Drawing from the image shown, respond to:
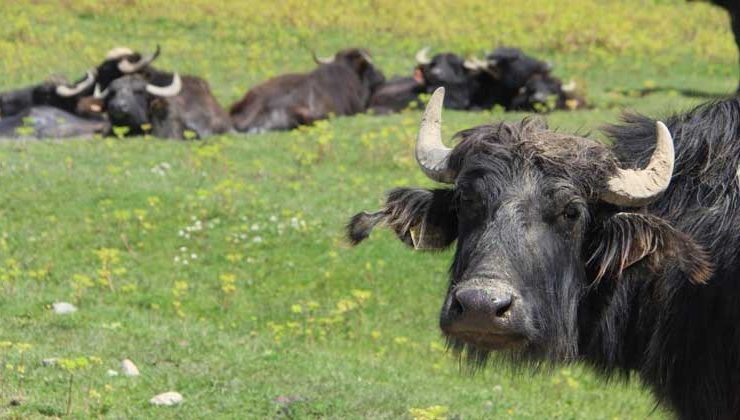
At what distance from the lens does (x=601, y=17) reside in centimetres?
2834

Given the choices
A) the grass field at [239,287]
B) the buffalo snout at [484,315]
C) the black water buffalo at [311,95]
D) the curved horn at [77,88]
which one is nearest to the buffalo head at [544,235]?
the buffalo snout at [484,315]

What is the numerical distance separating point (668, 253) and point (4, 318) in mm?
Result: 5358

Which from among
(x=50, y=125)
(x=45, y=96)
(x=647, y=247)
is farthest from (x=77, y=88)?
(x=647, y=247)

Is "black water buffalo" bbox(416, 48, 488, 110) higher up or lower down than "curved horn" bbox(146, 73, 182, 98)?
lower down

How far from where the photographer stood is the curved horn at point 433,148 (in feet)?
19.0

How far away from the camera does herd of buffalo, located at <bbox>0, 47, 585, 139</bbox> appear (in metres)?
17.2

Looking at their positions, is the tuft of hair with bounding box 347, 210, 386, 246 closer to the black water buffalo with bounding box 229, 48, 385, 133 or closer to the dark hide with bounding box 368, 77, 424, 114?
the black water buffalo with bounding box 229, 48, 385, 133

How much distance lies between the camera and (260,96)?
60.1 feet

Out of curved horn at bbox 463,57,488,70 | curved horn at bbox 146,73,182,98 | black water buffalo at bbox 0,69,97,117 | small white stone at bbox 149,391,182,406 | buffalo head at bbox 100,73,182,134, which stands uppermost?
small white stone at bbox 149,391,182,406

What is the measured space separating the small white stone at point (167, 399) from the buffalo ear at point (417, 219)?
6.11ft

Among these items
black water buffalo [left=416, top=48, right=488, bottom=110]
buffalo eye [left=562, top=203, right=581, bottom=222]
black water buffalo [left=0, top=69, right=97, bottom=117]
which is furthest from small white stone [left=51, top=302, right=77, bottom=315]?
black water buffalo [left=416, top=48, right=488, bottom=110]

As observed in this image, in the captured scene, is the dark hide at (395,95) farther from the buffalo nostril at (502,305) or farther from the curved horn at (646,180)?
the buffalo nostril at (502,305)

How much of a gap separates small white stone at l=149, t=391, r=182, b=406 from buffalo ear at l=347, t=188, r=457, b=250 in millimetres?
1862

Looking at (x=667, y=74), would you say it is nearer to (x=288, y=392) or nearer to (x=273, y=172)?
(x=273, y=172)
